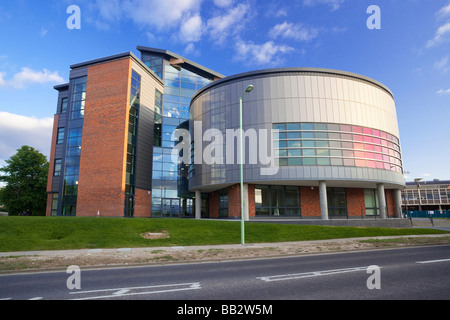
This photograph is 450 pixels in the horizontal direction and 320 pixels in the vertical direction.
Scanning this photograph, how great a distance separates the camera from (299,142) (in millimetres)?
29672

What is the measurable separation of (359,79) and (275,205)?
17.6m

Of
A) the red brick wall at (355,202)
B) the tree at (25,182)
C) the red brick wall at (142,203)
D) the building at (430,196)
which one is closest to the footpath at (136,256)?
the red brick wall at (355,202)

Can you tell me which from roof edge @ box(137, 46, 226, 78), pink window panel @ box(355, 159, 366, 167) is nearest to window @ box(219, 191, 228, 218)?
pink window panel @ box(355, 159, 366, 167)

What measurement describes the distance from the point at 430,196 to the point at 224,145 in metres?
103

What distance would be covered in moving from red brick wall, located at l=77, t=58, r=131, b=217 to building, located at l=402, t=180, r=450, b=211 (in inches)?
3910

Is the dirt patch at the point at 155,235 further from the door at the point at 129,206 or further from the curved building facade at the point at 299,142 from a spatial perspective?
the door at the point at 129,206

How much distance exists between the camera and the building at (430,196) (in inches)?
3880

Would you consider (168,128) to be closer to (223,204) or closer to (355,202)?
(223,204)

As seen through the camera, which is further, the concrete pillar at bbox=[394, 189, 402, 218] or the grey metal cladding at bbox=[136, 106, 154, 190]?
the grey metal cladding at bbox=[136, 106, 154, 190]

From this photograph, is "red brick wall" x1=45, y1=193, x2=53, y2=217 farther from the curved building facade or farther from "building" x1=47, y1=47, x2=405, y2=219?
the curved building facade

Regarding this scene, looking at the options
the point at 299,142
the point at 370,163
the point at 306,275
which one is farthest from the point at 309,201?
the point at 306,275

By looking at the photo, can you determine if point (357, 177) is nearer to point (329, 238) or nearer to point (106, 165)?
point (329, 238)

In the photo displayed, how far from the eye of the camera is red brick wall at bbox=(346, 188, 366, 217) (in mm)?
34281
